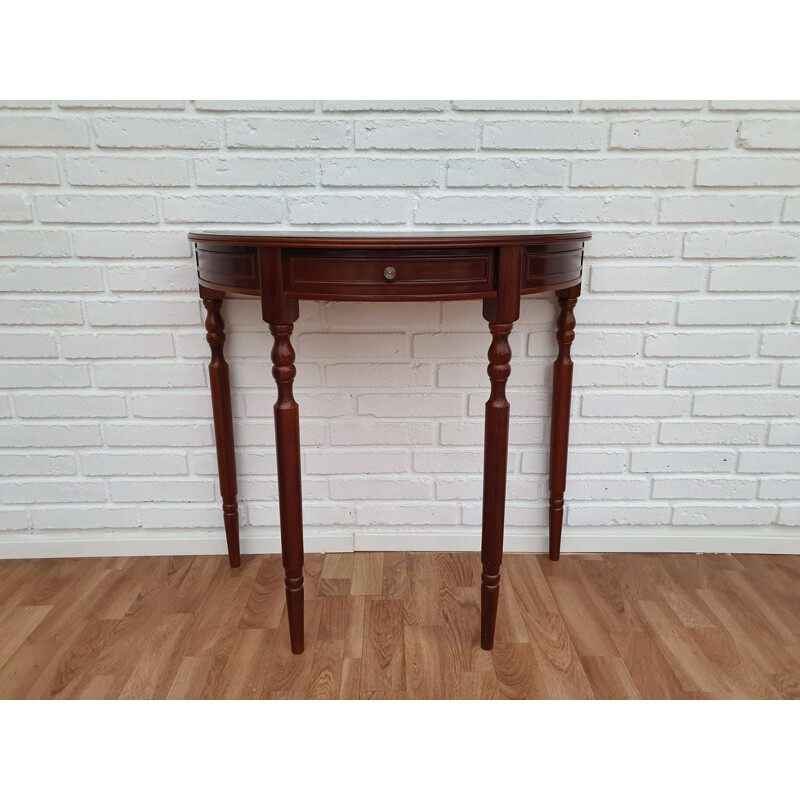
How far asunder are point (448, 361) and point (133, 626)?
96cm

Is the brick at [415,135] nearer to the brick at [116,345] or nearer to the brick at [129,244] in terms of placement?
the brick at [129,244]

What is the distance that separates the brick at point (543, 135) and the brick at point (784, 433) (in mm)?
860

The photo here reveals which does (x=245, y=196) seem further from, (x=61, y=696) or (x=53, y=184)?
(x=61, y=696)

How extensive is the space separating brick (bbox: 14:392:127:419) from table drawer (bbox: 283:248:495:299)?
2.47ft

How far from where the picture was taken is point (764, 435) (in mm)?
1693

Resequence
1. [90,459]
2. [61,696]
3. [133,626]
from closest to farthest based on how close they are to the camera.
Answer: [61,696] < [133,626] < [90,459]

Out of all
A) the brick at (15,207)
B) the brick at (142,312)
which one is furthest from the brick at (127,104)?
the brick at (142,312)

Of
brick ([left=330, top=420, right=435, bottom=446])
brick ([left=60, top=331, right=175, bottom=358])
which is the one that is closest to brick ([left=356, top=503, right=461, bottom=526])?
brick ([left=330, top=420, right=435, bottom=446])

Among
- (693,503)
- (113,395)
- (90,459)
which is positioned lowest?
(693,503)

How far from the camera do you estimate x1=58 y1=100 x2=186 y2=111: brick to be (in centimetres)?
146

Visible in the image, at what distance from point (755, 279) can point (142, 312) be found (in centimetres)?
151

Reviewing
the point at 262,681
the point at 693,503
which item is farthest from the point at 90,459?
the point at 693,503

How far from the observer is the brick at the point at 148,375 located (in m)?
1.62

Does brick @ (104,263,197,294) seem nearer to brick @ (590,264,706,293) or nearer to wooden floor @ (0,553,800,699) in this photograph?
wooden floor @ (0,553,800,699)
